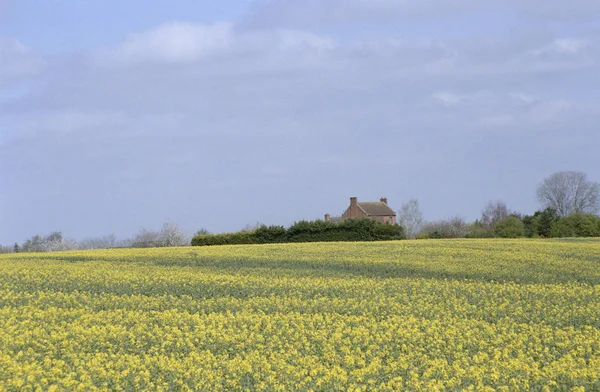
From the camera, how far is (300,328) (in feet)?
41.1

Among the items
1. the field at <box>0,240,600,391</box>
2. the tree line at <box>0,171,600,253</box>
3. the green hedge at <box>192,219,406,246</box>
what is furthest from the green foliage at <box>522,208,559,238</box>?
the field at <box>0,240,600,391</box>

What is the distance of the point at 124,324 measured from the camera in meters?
13.4

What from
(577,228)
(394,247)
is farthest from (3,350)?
(577,228)

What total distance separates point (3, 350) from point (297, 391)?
17.8ft

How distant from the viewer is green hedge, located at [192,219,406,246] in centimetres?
4669

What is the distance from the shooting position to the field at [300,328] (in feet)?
31.9

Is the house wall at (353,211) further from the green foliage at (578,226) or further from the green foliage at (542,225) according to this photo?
the green foliage at (578,226)

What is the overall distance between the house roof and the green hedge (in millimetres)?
37810

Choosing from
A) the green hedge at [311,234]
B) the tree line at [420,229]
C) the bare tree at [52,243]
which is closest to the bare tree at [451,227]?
the tree line at [420,229]

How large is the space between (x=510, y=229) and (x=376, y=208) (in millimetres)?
31132

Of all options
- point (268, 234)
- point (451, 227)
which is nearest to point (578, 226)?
point (451, 227)

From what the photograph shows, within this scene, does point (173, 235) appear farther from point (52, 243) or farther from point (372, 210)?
point (372, 210)

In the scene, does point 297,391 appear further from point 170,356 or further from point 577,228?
point 577,228

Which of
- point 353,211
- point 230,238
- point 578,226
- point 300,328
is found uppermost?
point 353,211
